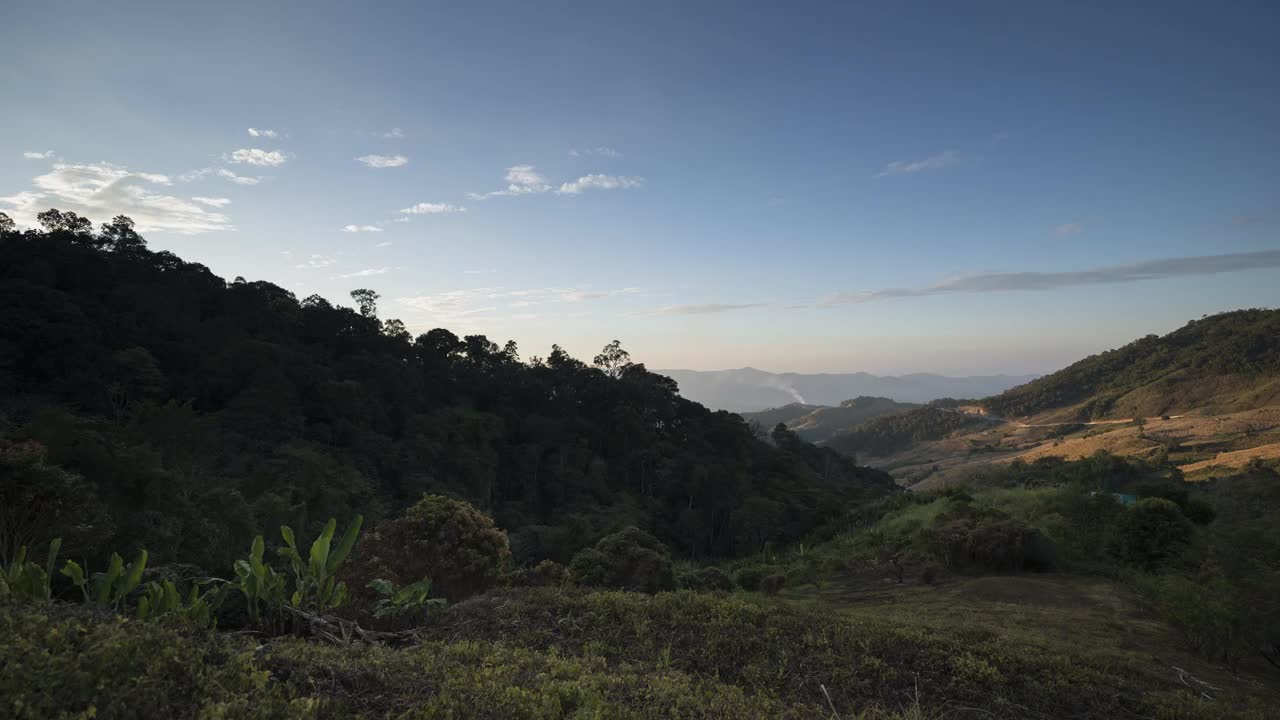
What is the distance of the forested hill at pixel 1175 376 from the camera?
70.6 m

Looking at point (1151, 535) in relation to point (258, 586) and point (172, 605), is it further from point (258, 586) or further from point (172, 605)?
point (172, 605)

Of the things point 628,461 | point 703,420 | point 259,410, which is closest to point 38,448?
point 259,410

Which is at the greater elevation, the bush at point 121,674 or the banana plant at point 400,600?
the bush at point 121,674

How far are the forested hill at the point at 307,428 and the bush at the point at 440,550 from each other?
4143 mm

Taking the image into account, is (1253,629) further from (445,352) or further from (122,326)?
(445,352)

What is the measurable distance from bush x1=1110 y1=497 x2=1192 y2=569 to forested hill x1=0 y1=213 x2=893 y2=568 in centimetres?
1845

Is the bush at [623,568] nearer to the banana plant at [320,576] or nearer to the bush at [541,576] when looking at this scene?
the bush at [541,576]

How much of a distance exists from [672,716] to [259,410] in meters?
31.1

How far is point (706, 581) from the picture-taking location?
11805 mm

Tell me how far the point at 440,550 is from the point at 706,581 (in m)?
5.51

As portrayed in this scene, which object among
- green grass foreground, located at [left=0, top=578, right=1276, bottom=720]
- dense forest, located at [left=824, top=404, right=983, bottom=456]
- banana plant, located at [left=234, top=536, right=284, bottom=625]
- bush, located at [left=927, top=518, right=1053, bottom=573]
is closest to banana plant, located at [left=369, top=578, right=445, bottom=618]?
green grass foreground, located at [left=0, top=578, right=1276, bottom=720]

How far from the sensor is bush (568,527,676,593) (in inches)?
403

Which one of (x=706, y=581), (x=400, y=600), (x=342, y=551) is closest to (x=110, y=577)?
(x=342, y=551)

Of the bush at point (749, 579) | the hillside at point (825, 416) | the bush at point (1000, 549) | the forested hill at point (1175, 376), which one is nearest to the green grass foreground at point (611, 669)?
the bush at point (1000, 549)
